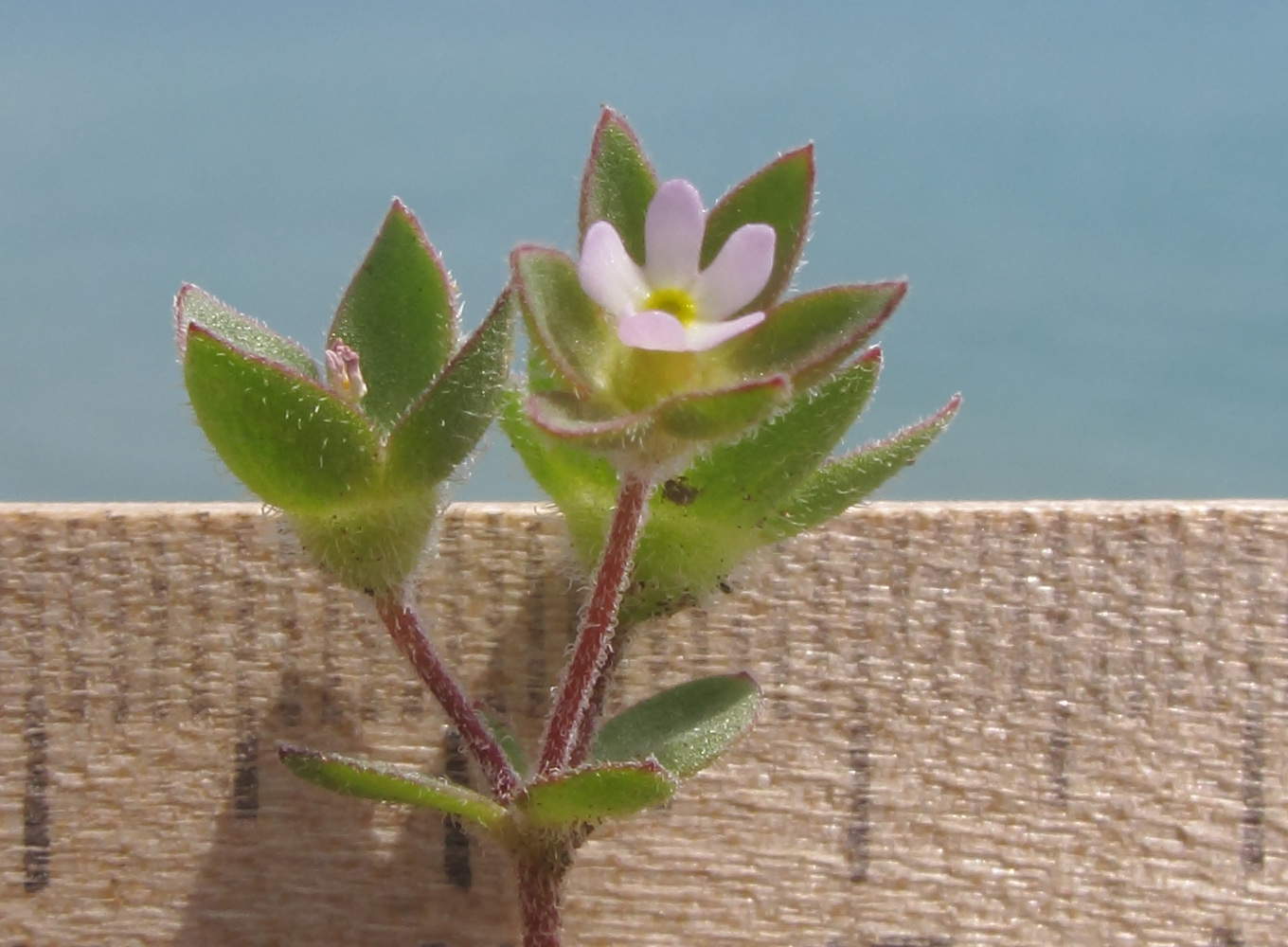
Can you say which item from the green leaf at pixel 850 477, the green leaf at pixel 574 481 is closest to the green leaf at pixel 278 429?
the green leaf at pixel 574 481

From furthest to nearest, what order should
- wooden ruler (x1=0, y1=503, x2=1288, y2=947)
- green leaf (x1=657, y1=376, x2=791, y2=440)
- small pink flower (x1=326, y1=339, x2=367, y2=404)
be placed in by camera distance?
wooden ruler (x1=0, y1=503, x2=1288, y2=947) < small pink flower (x1=326, y1=339, x2=367, y2=404) < green leaf (x1=657, y1=376, x2=791, y2=440)

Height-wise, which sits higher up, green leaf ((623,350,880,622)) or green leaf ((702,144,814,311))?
green leaf ((702,144,814,311))

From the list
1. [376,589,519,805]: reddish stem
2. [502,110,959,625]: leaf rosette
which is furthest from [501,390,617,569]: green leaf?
[376,589,519,805]: reddish stem

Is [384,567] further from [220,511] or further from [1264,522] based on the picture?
[1264,522]

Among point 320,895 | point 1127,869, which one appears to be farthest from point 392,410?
point 1127,869

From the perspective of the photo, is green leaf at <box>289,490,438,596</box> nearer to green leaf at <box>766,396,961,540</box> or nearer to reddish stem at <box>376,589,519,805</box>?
reddish stem at <box>376,589,519,805</box>

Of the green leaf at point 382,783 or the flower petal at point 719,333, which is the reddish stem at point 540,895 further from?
the flower petal at point 719,333

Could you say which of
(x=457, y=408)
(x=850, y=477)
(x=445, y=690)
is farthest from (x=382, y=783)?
(x=850, y=477)

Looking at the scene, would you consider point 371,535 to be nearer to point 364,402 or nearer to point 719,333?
point 364,402
